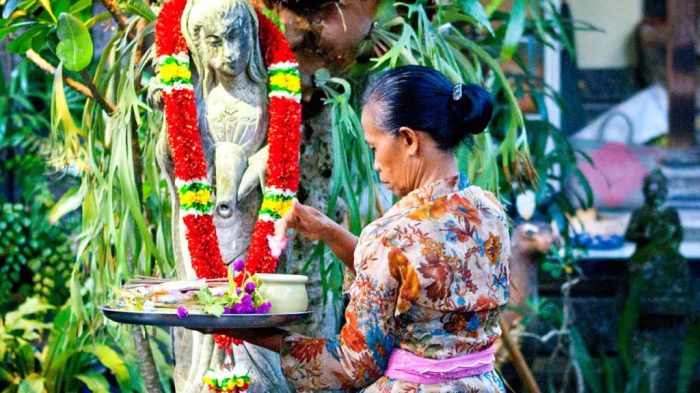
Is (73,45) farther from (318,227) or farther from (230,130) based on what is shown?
(318,227)

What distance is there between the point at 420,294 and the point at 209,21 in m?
1.50

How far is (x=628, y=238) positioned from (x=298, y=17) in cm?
317

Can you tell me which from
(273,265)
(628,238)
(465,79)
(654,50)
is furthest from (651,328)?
(273,265)

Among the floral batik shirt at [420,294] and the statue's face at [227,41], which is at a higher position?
the statue's face at [227,41]

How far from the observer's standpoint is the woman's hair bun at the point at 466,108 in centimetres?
231

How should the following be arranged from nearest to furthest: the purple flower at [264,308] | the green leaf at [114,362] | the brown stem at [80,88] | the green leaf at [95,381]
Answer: the purple flower at [264,308]
the brown stem at [80,88]
the green leaf at [114,362]
the green leaf at [95,381]

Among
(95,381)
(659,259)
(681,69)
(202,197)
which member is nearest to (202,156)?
(202,197)

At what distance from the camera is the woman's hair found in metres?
2.30

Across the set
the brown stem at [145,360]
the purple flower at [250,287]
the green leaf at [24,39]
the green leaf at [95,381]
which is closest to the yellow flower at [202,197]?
the purple flower at [250,287]

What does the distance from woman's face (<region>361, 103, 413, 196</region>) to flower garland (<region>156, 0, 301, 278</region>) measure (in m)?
1.06

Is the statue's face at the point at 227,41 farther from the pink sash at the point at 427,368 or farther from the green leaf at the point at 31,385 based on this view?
the green leaf at the point at 31,385

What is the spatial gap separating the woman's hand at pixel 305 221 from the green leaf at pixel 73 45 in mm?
1558

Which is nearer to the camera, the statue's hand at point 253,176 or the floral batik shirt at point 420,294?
the floral batik shirt at point 420,294

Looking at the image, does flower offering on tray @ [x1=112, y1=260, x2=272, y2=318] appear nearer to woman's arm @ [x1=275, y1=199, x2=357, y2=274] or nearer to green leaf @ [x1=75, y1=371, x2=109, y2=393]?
woman's arm @ [x1=275, y1=199, x2=357, y2=274]
